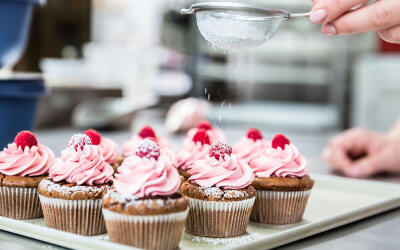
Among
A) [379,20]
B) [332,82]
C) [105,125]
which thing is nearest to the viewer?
[379,20]

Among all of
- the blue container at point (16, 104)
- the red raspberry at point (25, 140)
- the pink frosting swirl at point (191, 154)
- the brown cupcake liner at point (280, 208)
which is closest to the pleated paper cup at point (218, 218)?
the brown cupcake liner at point (280, 208)

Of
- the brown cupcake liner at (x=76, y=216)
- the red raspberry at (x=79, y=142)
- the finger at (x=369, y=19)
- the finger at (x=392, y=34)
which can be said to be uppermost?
the finger at (x=369, y=19)

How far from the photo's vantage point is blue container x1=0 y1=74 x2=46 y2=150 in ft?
5.05

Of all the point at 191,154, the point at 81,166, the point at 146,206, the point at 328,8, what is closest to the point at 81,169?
the point at 81,166

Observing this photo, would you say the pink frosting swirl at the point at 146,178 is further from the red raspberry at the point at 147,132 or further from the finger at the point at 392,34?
the finger at the point at 392,34

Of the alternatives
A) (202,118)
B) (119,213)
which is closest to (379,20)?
(119,213)

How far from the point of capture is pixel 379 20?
1074 mm

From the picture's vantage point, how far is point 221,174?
3.79ft

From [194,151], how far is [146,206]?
53 cm

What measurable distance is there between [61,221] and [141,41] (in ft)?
15.2

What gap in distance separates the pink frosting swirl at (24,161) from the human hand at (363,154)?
1035 millimetres

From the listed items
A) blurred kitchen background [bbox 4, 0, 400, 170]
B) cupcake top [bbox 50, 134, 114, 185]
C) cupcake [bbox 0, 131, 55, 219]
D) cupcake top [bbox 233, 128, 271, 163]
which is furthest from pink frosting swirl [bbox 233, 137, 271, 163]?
blurred kitchen background [bbox 4, 0, 400, 170]

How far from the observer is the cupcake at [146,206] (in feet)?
3.07

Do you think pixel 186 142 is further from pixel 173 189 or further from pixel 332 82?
pixel 332 82
